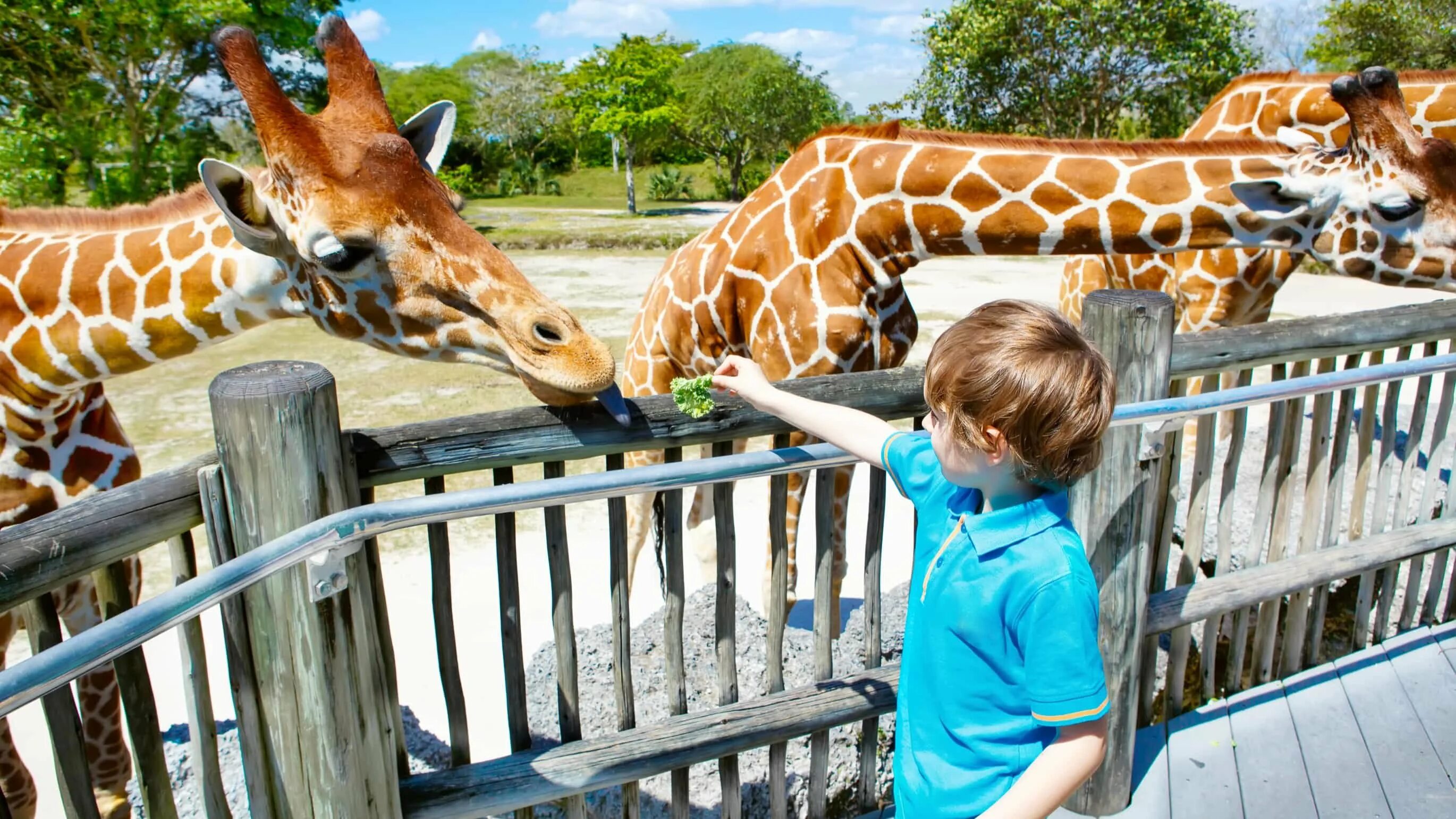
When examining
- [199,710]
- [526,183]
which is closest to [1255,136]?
[199,710]

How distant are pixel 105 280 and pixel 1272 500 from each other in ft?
12.7

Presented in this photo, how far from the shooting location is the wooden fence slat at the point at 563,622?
6.99ft

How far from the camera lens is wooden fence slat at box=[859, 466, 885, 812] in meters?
2.53

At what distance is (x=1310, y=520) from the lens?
323 cm

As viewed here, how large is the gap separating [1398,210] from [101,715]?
4.89 metres

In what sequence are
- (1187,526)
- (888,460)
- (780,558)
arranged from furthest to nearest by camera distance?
1. (1187,526)
2. (780,558)
3. (888,460)

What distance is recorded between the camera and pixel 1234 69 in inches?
776

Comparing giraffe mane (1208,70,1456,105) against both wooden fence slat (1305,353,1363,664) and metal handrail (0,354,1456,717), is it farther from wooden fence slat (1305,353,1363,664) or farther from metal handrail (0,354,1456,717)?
metal handrail (0,354,1456,717)

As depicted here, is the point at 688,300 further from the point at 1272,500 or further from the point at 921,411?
the point at 1272,500

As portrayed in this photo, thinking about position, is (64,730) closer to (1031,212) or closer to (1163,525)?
(1163,525)

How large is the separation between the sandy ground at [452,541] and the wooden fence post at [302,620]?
6.44 feet

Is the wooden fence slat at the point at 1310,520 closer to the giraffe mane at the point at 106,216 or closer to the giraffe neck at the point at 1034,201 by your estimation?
the giraffe neck at the point at 1034,201

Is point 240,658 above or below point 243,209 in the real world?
below

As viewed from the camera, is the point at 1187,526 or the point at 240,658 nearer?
the point at 240,658
